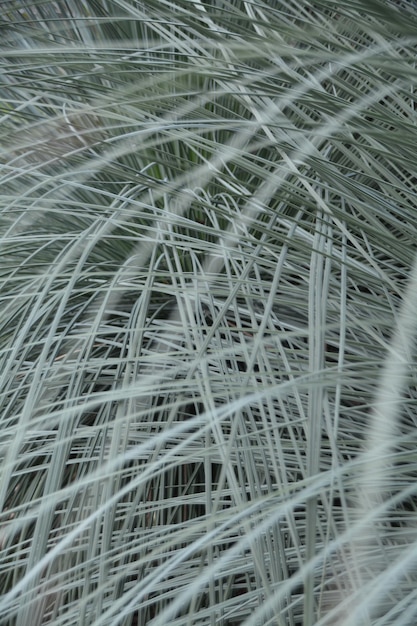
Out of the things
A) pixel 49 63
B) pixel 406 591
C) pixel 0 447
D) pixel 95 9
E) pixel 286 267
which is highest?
pixel 95 9

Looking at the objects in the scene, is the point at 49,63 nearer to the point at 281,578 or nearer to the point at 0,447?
the point at 0,447

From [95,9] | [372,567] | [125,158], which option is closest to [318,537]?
[372,567]

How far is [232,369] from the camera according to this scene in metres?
0.63

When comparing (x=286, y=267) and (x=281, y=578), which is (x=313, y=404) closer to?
(x=281, y=578)

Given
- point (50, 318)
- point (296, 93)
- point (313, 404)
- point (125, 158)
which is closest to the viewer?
point (313, 404)

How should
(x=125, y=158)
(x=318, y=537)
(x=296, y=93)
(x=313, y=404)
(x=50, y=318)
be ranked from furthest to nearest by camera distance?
(x=125, y=158) → (x=50, y=318) → (x=318, y=537) → (x=296, y=93) → (x=313, y=404)

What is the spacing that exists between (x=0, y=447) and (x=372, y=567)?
266mm

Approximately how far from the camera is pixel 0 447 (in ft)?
1.72

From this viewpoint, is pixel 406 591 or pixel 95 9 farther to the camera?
pixel 95 9

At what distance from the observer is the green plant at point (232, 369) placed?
0.39m

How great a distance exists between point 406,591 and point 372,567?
0.15 ft

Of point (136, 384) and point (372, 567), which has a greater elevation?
point (136, 384)

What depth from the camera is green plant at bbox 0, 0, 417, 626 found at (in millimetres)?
389

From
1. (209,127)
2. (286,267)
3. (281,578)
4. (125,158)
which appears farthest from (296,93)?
(125,158)
